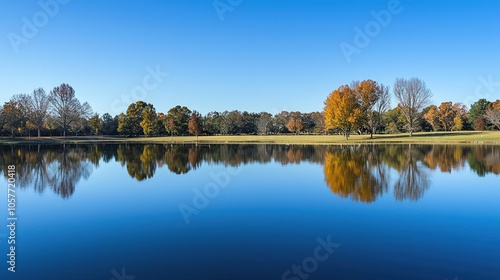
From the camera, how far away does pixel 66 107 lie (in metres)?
87.4

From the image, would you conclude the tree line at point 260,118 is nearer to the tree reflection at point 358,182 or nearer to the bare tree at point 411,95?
the bare tree at point 411,95

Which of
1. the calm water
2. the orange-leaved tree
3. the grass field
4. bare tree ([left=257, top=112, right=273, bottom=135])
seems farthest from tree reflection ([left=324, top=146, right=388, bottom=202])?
bare tree ([left=257, top=112, right=273, bottom=135])

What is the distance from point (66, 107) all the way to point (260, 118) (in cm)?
6199

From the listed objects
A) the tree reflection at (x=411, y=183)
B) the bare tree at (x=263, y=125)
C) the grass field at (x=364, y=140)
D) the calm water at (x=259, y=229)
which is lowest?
the calm water at (x=259, y=229)

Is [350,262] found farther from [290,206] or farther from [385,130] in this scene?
[385,130]

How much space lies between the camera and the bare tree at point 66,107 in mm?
86875

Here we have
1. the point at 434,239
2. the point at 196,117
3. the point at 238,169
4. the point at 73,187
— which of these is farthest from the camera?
the point at 196,117

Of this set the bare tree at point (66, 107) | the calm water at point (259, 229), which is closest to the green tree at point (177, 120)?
the bare tree at point (66, 107)

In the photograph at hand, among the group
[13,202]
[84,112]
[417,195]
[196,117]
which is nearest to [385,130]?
[196,117]

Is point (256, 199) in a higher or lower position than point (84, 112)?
lower

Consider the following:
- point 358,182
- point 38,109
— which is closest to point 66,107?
point 38,109

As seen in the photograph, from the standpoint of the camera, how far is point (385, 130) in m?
96.3

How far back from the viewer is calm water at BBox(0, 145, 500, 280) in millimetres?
→ 7043

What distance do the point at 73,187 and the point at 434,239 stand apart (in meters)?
15.0
